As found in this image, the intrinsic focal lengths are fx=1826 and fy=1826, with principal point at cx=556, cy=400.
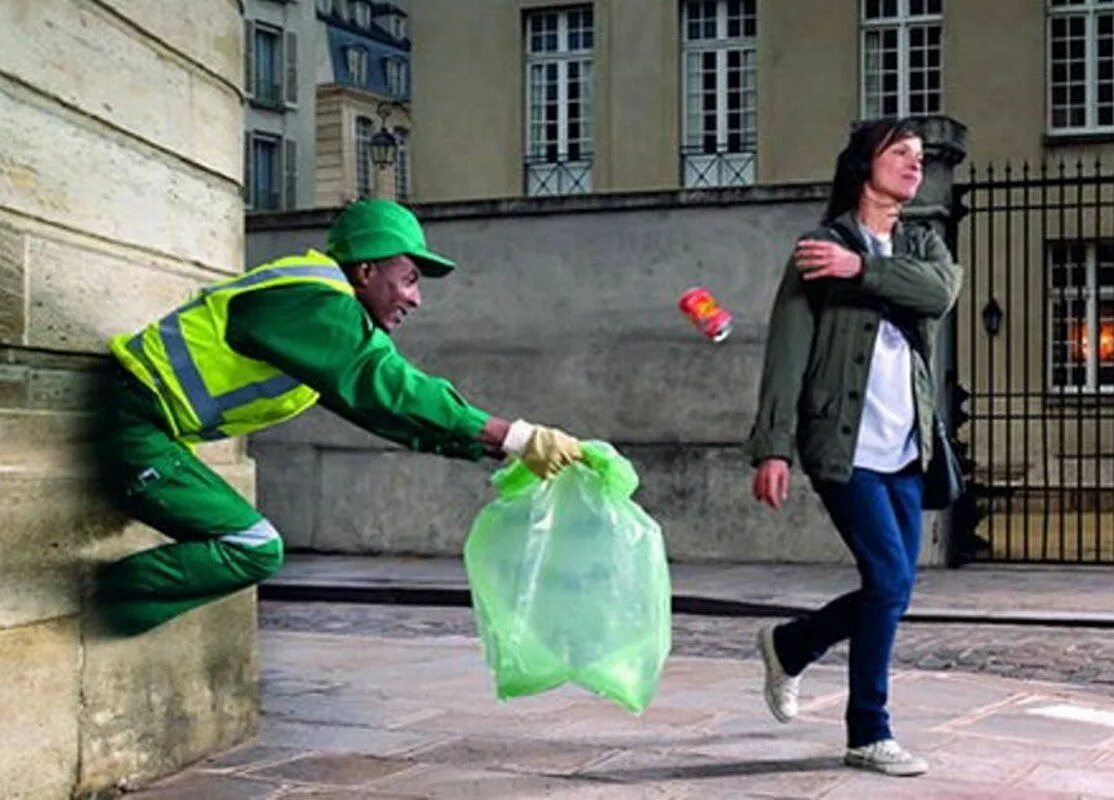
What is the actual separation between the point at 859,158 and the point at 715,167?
20.8 metres

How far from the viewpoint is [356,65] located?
68.2m

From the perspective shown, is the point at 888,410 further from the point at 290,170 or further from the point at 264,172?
the point at 290,170

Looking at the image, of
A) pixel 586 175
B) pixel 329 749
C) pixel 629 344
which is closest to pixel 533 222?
pixel 629 344

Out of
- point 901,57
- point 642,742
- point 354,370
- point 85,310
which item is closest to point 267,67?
point 901,57

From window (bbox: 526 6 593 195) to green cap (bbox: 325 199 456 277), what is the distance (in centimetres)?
2229

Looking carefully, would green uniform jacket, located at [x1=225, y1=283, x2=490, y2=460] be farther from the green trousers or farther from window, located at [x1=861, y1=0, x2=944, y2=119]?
window, located at [x1=861, y1=0, x2=944, y2=119]

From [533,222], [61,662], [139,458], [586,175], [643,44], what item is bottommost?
[61,662]

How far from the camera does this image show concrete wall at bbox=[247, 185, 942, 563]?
14.1 m

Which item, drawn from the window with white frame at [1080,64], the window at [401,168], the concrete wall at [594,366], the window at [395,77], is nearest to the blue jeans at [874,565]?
the concrete wall at [594,366]

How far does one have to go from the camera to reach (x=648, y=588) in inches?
189

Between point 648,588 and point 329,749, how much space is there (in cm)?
149

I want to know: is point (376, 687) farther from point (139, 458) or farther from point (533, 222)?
point (533, 222)

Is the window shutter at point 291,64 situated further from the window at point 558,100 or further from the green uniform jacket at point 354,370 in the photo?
the green uniform jacket at point 354,370

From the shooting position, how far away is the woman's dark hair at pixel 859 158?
5.48 m
